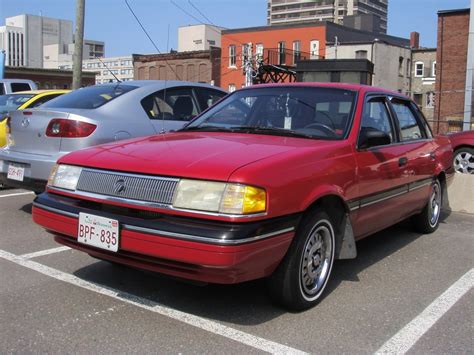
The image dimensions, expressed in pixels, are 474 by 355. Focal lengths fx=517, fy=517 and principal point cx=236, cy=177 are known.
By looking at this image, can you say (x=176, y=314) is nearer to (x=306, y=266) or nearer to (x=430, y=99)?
(x=306, y=266)

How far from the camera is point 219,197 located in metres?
3.04

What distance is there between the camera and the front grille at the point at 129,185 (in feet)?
10.4

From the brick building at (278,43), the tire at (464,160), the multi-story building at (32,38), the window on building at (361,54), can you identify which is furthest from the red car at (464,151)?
the window on building at (361,54)

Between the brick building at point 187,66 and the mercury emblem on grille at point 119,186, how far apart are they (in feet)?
156

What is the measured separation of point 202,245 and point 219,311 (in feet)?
2.66

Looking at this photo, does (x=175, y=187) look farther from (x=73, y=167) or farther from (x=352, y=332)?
(x=352, y=332)

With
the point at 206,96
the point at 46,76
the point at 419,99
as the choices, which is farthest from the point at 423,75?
the point at 206,96

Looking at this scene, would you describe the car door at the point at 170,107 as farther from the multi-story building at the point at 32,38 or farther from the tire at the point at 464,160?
the multi-story building at the point at 32,38

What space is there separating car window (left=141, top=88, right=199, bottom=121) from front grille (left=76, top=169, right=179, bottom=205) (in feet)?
8.90

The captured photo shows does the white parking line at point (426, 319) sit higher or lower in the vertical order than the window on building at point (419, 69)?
lower

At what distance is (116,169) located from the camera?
11.3 feet

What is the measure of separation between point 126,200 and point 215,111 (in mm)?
1814

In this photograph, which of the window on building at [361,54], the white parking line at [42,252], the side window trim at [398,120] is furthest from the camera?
the window on building at [361,54]

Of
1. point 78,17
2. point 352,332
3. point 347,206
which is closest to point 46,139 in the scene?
point 347,206
